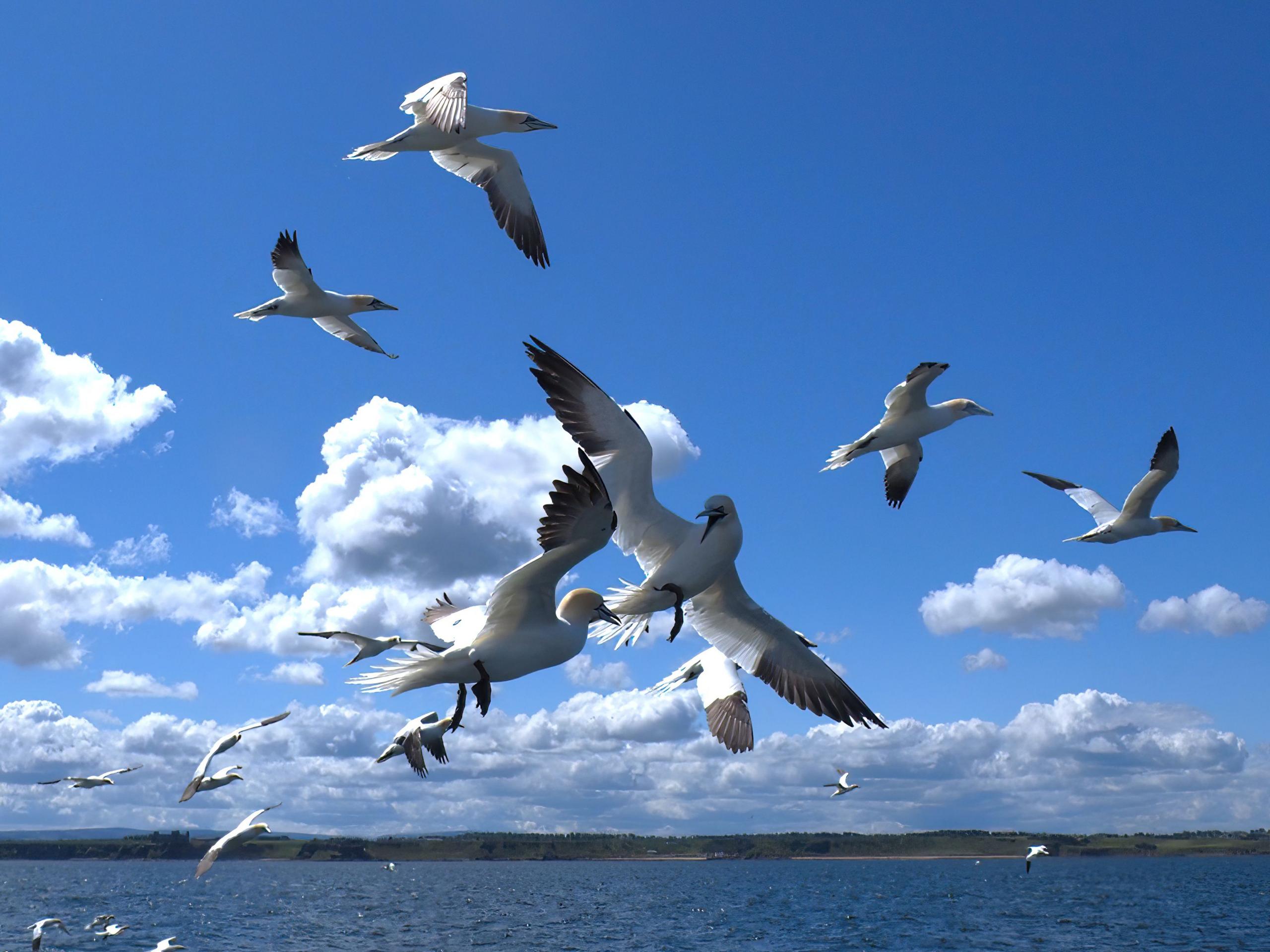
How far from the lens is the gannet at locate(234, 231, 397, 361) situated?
1831 centimetres

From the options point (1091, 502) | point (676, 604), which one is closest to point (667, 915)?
point (1091, 502)

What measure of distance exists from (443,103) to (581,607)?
7979mm

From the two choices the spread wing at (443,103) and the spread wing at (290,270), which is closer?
the spread wing at (443,103)

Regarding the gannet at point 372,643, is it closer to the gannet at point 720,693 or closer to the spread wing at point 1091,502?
the gannet at point 720,693

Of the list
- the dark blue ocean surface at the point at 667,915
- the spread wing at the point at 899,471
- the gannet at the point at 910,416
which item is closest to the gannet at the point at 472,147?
the gannet at the point at 910,416

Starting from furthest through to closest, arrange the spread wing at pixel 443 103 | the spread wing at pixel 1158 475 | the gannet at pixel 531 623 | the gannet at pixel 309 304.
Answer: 1. the spread wing at pixel 1158 475
2. the gannet at pixel 309 304
3. the spread wing at pixel 443 103
4. the gannet at pixel 531 623

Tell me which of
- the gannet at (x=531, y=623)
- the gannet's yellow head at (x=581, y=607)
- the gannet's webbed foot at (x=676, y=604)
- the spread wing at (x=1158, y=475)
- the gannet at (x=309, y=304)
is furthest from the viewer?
the spread wing at (x=1158, y=475)

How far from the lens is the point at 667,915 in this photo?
289ft

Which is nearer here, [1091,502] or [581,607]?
[581,607]

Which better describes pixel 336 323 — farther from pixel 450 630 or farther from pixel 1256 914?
pixel 1256 914

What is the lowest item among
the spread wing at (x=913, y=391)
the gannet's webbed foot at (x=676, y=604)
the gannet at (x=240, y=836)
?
the gannet at (x=240, y=836)

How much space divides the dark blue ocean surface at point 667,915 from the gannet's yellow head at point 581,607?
5146cm

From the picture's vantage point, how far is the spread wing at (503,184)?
750 inches

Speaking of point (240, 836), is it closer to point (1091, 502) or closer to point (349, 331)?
point (349, 331)
